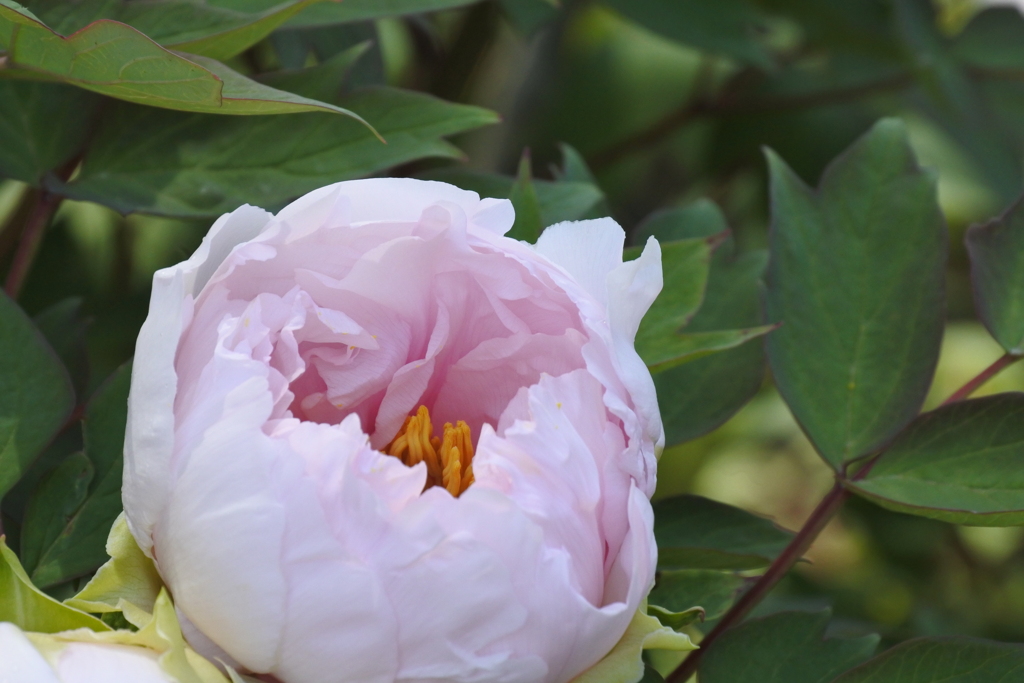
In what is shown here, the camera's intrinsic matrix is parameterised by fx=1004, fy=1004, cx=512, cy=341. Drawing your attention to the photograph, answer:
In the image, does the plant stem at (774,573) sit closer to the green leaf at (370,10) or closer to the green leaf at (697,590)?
the green leaf at (697,590)

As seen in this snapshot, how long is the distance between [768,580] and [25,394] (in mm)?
410

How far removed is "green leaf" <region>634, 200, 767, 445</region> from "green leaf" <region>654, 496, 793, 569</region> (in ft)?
0.15

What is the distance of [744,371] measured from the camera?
0.68m

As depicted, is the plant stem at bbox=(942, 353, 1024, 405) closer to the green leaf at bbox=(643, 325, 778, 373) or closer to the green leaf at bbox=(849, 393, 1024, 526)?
the green leaf at bbox=(849, 393, 1024, 526)

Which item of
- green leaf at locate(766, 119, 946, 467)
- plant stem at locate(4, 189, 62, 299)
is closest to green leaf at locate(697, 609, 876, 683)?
green leaf at locate(766, 119, 946, 467)

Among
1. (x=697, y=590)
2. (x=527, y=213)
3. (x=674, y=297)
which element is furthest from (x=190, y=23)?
(x=697, y=590)

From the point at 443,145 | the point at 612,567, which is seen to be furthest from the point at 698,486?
the point at 612,567

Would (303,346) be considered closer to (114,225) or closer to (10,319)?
(10,319)

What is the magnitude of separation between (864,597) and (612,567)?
1.18 metres

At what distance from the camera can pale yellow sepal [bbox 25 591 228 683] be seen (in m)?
0.37

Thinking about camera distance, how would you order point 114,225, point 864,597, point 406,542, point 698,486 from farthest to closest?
point 698,486, point 864,597, point 114,225, point 406,542

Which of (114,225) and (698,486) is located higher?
(114,225)

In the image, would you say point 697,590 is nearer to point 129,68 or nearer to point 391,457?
point 391,457

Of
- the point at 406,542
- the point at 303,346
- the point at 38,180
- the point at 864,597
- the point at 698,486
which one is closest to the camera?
the point at 406,542
